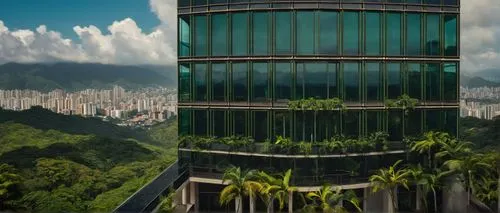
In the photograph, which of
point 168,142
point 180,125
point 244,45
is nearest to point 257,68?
point 244,45

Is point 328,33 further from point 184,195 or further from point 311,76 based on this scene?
point 184,195

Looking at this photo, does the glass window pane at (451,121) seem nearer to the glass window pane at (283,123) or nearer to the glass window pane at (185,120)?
the glass window pane at (283,123)

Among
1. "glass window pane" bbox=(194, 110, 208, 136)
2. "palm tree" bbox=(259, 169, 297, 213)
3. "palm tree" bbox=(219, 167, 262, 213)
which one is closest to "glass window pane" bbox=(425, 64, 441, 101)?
"palm tree" bbox=(259, 169, 297, 213)

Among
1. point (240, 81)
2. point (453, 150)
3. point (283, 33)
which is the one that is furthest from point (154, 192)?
point (453, 150)

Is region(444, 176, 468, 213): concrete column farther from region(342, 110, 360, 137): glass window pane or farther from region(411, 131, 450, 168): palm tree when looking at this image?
region(342, 110, 360, 137): glass window pane

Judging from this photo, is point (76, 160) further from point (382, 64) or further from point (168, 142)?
point (382, 64)

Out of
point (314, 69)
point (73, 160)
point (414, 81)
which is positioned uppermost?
point (314, 69)
